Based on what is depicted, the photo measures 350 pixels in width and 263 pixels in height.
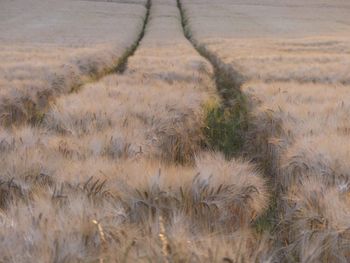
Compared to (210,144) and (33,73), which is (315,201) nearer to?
(210,144)

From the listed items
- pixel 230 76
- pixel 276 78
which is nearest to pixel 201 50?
pixel 230 76

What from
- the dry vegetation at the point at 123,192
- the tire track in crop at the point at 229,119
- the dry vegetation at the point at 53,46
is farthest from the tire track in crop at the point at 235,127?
the dry vegetation at the point at 53,46

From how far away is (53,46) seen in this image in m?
20.2

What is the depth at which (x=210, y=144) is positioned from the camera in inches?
270

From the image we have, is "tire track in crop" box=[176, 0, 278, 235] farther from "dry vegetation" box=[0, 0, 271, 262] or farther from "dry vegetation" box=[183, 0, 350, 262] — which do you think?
"dry vegetation" box=[0, 0, 271, 262]

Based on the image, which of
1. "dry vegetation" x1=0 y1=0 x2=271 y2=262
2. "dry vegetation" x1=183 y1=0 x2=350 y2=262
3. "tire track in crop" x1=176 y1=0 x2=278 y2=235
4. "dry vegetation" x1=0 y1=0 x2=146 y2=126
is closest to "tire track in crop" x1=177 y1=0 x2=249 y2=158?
"tire track in crop" x1=176 y1=0 x2=278 y2=235

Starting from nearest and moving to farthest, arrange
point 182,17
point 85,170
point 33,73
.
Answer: point 85,170
point 33,73
point 182,17

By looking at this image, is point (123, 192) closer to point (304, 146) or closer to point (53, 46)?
point (304, 146)

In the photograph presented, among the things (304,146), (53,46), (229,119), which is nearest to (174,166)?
(304,146)

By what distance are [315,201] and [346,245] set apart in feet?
1.74

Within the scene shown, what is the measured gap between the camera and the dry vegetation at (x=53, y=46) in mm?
8828

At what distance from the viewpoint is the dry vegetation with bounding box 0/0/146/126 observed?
8.83 m

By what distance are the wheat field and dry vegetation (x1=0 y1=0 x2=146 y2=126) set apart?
0.07 m

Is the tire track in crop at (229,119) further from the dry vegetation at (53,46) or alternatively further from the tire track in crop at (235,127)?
the dry vegetation at (53,46)
